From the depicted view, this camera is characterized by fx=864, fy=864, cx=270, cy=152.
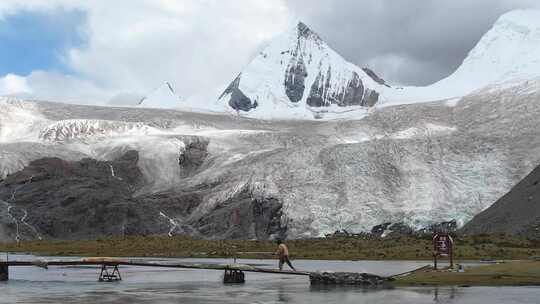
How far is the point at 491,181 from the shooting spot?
137m

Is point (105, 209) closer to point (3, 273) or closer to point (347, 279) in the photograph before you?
point (3, 273)

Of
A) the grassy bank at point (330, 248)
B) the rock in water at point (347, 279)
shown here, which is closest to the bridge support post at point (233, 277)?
the rock in water at point (347, 279)

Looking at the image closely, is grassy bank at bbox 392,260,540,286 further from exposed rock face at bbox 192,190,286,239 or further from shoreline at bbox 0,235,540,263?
exposed rock face at bbox 192,190,286,239

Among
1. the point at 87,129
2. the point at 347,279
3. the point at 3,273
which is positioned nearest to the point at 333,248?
the point at 3,273

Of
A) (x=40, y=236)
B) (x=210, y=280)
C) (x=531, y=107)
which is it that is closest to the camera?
(x=210, y=280)

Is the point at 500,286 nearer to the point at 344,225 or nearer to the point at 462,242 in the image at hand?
the point at 462,242

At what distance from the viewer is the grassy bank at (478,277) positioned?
39.3 meters

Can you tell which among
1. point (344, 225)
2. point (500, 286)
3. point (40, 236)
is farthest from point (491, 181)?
point (500, 286)

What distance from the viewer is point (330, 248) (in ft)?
301

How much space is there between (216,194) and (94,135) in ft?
164

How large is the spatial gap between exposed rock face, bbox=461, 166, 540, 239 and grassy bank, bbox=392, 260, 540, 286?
145ft

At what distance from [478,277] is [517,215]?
184ft

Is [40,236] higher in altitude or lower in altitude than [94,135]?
lower

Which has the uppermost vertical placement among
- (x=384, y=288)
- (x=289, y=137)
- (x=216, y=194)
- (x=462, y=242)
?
(x=289, y=137)
